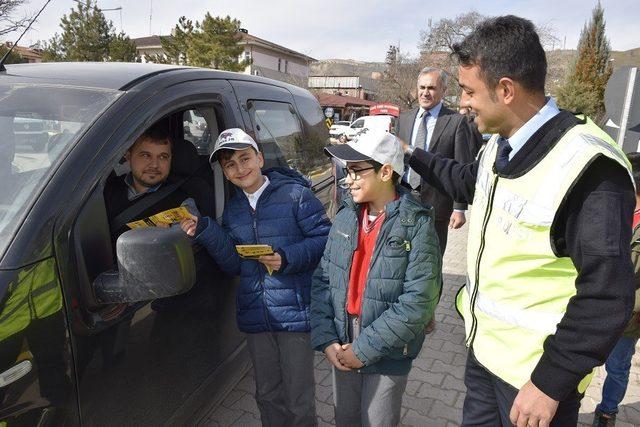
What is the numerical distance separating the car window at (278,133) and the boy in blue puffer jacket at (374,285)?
29.7 inches

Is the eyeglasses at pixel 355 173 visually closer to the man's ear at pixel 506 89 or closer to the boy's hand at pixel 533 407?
the man's ear at pixel 506 89

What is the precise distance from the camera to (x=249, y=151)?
2.14m

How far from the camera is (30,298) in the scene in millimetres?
1241

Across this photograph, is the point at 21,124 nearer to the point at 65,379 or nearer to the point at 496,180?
the point at 65,379

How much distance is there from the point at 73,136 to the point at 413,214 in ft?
4.17

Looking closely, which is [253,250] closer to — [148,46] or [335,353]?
[335,353]

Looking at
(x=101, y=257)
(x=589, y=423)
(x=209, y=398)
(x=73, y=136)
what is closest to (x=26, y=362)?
(x=101, y=257)

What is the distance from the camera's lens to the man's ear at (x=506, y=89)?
1.45 m

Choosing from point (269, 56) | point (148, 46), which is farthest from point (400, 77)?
point (148, 46)

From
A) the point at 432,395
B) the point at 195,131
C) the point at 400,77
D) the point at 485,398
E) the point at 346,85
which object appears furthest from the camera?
the point at 346,85

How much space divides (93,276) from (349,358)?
104 centimetres

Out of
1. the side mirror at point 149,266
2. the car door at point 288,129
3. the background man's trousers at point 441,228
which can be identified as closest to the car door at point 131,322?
the side mirror at point 149,266

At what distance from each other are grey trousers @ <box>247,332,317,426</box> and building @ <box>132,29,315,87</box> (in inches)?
1687

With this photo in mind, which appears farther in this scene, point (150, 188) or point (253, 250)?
point (150, 188)
